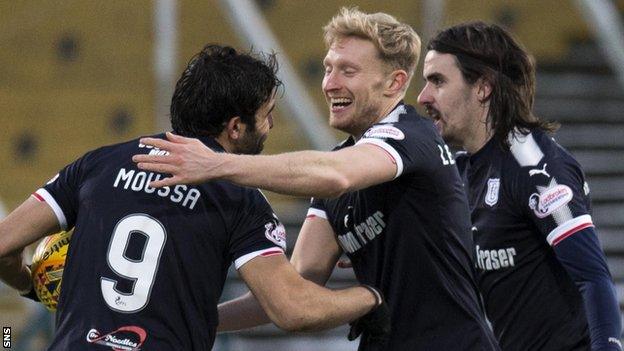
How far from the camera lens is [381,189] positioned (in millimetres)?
4223

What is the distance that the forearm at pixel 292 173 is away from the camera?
3.65 m

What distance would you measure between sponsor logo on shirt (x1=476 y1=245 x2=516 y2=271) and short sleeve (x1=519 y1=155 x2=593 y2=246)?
0.52ft

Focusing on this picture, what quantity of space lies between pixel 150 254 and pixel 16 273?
689mm

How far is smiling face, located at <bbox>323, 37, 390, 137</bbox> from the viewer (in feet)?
14.5

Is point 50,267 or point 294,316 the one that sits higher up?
point 50,267

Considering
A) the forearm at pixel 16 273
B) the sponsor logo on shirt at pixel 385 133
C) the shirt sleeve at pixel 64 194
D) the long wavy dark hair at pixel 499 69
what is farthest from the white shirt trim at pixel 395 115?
the forearm at pixel 16 273

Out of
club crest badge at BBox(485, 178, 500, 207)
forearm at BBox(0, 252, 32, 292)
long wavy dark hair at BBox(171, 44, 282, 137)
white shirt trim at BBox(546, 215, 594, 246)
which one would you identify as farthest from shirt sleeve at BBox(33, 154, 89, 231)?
white shirt trim at BBox(546, 215, 594, 246)

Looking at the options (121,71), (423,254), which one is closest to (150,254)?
(423,254)

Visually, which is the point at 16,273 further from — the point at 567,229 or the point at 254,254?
the point at 567,229

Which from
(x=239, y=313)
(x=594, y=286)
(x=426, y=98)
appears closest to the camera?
(x=594, y=286)

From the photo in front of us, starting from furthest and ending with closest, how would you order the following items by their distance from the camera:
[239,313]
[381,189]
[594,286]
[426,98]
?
[426,98] → [239,313] → [594,286] → [381,189]

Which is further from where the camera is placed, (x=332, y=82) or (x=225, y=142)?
(x=332, y=82)

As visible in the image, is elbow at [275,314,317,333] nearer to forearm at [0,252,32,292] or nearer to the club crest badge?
forearm at [0,252,32,292]

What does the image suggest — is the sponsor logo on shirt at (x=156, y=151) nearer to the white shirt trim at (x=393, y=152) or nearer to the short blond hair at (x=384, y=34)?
the white shirt trim at (x=393, y=152)
